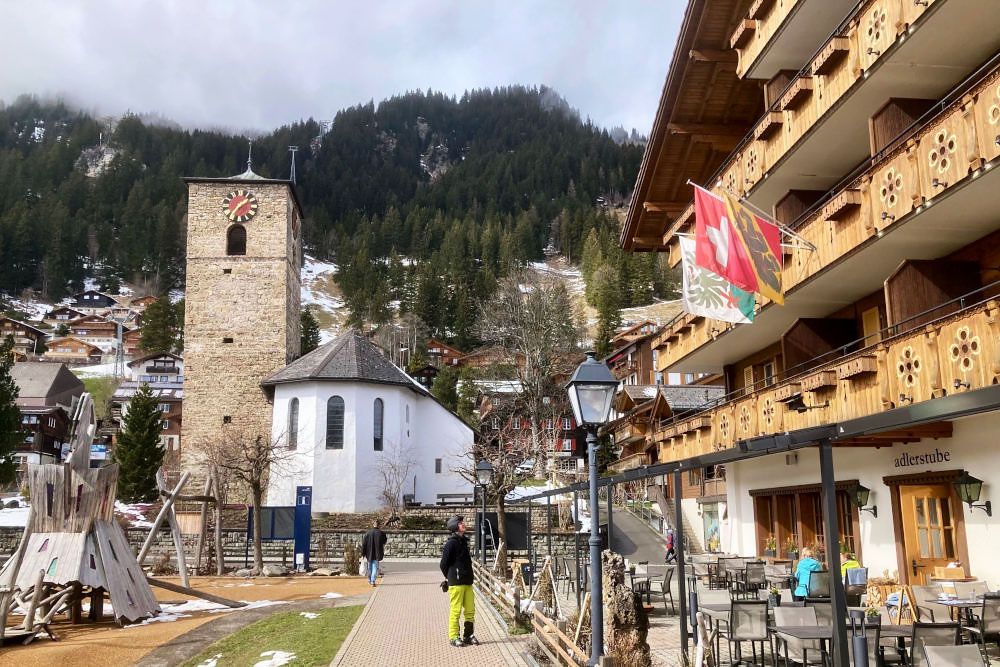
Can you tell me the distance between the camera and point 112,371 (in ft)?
382

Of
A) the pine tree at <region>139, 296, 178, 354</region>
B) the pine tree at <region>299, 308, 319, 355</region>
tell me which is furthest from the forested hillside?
the pine tree at <region>139, 296, 178, 354</region>

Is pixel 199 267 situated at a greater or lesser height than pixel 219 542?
greater

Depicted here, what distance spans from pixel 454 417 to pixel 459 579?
1607 inches

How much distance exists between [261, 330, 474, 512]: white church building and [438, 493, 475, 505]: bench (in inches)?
89.4

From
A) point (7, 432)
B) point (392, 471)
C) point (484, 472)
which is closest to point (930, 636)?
point (484, 472)

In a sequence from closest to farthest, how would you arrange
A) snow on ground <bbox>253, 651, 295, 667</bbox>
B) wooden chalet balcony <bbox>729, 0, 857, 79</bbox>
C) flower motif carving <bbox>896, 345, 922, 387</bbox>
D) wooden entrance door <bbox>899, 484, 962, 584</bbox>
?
flower motif carving <bbox>896, 345, 922, 387</bbox> < snow on ground <bbox>253, 651, 295, 667</bbox> < wooden entrance door <bbox>899, 484, 962, 584</bbox> < wooden chalet balcony <bbox>729, 0, 857, 79</bbox>

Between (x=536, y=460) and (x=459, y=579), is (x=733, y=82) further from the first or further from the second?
(x=536, y=460)

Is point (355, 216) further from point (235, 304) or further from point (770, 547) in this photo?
point (770, 547)

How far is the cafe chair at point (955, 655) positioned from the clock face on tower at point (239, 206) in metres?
51.9

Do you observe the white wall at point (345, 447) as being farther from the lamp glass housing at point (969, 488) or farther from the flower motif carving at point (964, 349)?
the flower motif carving at point (964, 349)

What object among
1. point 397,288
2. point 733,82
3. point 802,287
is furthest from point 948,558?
point 397,288

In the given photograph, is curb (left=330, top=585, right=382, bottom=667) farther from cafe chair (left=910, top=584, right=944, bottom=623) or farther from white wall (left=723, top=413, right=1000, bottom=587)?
white wall (left=723, top=413, right=1000, bottom=587)

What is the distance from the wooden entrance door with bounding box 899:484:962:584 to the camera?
13164 mm

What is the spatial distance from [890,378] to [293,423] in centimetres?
3762
